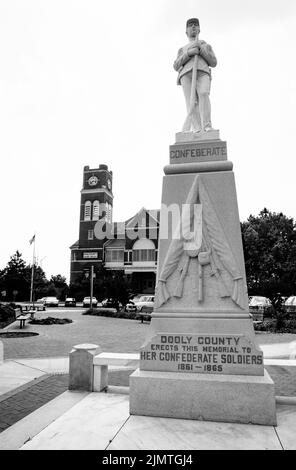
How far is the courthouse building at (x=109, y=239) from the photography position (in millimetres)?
51688

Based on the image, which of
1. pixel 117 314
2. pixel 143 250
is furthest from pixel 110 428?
pixel 143 250

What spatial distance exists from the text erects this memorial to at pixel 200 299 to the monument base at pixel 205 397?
12mm

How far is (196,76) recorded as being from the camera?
5.74 m

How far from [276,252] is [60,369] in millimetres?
25642

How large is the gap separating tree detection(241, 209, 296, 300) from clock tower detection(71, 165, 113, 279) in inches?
1144

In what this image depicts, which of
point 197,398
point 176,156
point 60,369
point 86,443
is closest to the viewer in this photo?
point 86,443

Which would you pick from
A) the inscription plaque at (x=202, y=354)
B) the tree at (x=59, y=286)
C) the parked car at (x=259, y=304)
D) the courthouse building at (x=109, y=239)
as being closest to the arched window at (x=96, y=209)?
the courthouse building at (x=109, y=239)

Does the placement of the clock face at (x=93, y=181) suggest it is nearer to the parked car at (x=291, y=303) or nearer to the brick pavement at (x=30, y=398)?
the parked car at (x=291, y=303)

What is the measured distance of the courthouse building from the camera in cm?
5169

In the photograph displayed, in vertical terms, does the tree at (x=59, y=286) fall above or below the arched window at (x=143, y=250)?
below

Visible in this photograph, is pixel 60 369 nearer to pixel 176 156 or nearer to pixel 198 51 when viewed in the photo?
pixel 176 156

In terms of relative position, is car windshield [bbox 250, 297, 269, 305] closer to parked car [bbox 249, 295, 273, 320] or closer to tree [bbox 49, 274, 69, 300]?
parked car [bbox 249, 295, 273, 320]
